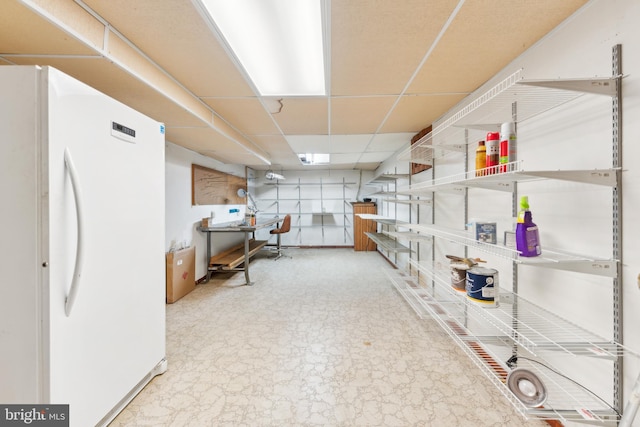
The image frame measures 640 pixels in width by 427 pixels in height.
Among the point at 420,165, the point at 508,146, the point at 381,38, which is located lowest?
the point at 508,146

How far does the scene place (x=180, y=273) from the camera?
2836 mm

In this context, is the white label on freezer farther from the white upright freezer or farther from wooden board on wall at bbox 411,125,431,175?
wooden board on wall at bbox 411,125,431,175

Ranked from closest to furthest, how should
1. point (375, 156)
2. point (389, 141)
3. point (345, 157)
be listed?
point (389, 141), point (375, 156), point (345, 157)

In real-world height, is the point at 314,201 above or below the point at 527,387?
above

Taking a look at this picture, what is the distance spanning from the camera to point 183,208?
3.13 metres

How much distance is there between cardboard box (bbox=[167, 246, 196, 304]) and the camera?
8.79 ft

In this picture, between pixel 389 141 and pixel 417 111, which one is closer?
pixel 417 111

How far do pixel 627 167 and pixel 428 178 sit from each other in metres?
1.76

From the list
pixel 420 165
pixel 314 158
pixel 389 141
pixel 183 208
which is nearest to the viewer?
Answer: pixel 420 165

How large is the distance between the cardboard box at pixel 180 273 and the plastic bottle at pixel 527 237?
3.23 metres

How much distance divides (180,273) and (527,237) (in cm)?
336

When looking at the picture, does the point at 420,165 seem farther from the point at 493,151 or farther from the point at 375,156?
the point at 493,151

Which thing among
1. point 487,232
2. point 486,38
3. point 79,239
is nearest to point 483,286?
point 487,232

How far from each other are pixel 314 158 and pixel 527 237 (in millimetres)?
4085
